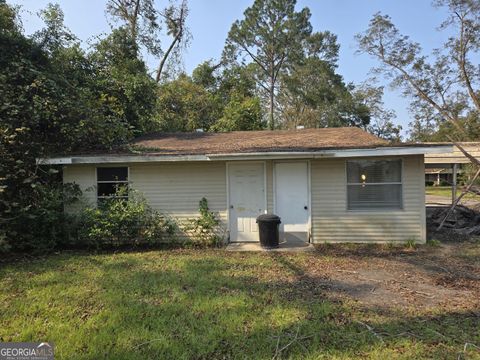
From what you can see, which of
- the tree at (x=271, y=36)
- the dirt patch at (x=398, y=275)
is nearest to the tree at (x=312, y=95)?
the tree at (x=271, y=36)

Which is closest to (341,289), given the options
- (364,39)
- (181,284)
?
(181,284)

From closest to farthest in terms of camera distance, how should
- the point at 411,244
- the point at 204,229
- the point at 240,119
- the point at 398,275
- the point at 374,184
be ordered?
the point at 398,275, the point at 411,244, the point at 374,184, the point at 204,229, the point at 240,119

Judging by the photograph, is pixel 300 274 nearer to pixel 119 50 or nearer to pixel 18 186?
pixel 18 186

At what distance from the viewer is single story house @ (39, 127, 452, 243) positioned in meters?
8.98

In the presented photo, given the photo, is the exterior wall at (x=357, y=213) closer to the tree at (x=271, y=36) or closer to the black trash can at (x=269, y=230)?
the black trash can at (x=269, y=230)

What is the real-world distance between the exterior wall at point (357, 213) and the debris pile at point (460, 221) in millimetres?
3077

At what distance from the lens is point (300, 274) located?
6.61 metres

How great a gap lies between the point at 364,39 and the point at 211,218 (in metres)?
26.5

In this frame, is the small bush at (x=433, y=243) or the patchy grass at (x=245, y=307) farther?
the small bush at (x=433, y=243)

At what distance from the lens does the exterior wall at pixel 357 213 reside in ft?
29.3

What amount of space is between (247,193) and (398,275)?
174 inches

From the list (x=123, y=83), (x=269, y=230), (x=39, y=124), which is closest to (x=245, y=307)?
(x=269, y=230)

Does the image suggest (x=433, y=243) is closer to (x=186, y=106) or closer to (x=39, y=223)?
(x=39, y=223)

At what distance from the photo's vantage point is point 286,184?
9.52m
